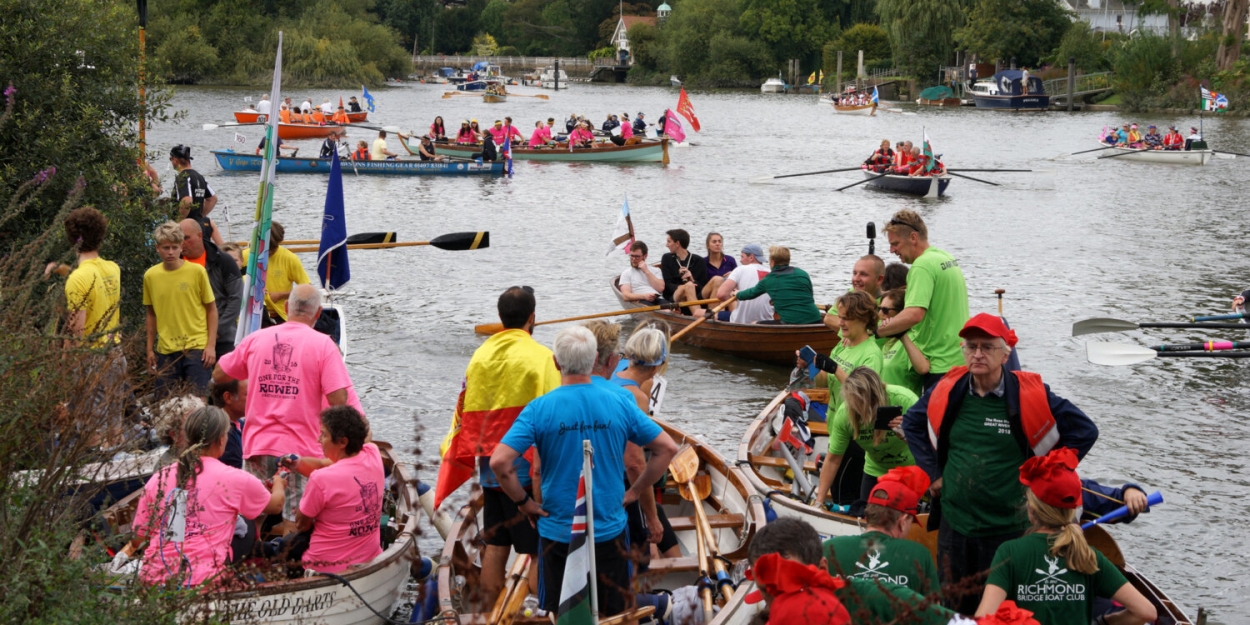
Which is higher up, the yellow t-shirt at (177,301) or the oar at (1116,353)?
the yellow t-shirt at (177,301)

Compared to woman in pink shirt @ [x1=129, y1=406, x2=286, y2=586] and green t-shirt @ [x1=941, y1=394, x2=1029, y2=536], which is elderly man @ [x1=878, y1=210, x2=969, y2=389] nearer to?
green t-shirt @ [x1=941, y1=394, x2=1029, y2=536]

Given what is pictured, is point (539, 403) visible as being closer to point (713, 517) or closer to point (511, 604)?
point (511, 604)

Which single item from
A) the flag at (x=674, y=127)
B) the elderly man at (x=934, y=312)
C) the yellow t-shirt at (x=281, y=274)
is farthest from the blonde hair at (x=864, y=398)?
the flag at (x=674, y=127)

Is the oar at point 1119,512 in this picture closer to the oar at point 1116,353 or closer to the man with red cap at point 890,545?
the man with red cap at point 890,545

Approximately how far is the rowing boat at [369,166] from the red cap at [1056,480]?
93.4 feet

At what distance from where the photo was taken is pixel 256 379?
6512 mm

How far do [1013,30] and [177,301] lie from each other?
81357mm

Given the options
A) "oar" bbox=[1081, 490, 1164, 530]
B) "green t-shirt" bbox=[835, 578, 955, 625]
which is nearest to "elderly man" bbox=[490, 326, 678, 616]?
"green t-shirt" bbox=[835, 578, 955, 625]

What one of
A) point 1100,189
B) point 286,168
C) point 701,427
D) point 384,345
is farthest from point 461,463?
point 1100,189

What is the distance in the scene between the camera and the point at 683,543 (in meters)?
7.48

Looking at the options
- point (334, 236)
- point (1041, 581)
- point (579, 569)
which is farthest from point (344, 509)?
point (334, 236)

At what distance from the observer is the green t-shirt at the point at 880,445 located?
642 cm

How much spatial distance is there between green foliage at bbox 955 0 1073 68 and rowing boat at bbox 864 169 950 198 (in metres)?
55.4

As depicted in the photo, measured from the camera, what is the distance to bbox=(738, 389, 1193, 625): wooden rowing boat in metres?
5.82
